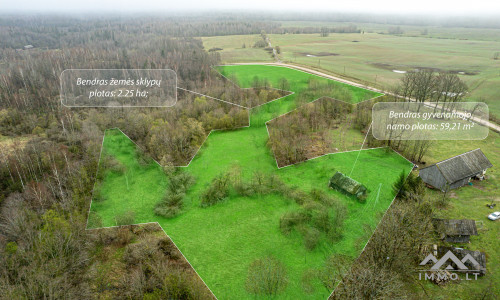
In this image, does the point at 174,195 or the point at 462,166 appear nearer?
the point at 174,195

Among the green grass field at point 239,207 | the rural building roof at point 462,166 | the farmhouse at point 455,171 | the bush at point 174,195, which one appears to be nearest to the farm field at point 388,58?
the rural building roof at point 462,166

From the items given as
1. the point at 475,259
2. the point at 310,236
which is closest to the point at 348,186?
the point at 310,236

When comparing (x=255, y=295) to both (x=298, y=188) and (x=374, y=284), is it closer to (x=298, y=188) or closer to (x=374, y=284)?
(x=374, y=284)

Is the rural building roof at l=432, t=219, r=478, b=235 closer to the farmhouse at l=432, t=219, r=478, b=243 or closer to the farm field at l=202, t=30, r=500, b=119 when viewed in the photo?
the farmhouse at l=432, t=219, r=478, b=243

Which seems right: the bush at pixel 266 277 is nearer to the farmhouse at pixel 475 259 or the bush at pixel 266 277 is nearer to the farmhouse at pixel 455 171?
the farmhouse at pixel 475 259

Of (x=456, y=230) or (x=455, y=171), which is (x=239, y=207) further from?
(x=455, y=171)

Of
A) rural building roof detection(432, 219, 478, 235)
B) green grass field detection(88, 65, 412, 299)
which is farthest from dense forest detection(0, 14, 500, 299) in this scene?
rural building roof detection(432, 219, 478, 235)

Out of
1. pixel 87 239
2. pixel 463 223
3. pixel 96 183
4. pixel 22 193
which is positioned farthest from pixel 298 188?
pixel 22 193
